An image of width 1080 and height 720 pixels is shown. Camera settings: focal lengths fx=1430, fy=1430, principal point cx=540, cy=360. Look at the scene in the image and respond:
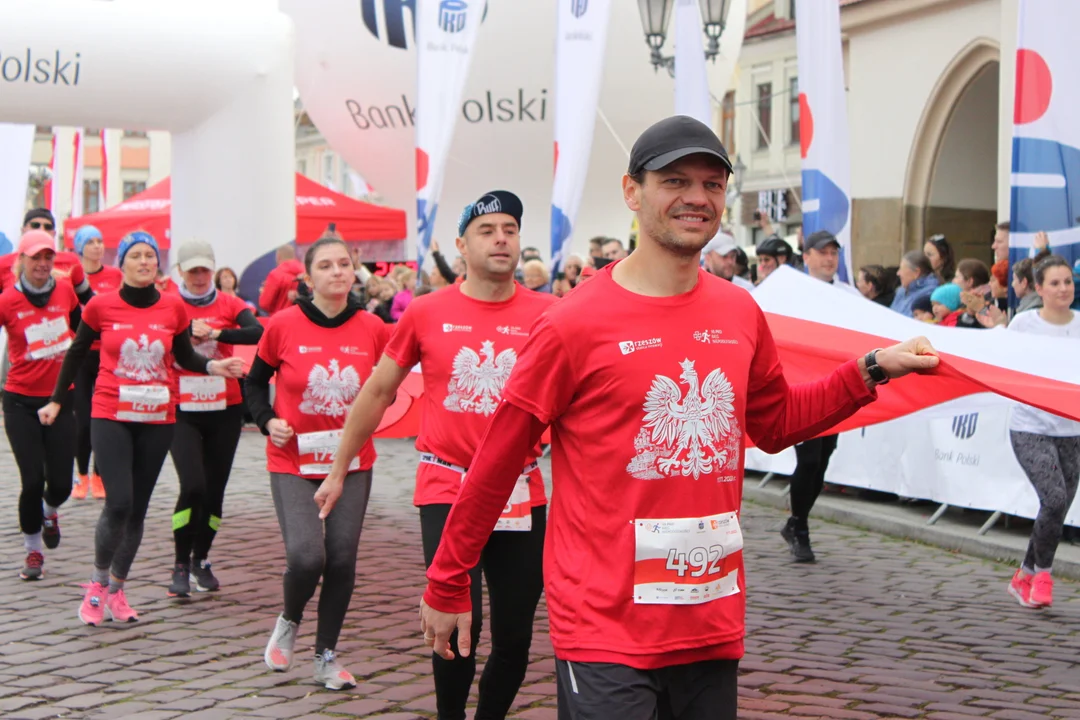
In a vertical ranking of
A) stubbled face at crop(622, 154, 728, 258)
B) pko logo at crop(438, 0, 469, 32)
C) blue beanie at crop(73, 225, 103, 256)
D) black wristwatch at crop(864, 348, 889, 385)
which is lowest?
black wristwatch at crop(864, 348, 889, 385)

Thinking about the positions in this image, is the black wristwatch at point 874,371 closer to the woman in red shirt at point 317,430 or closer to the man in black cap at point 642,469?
the man in black cap at point 642,469

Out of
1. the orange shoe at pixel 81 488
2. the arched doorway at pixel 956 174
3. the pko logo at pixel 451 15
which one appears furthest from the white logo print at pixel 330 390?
the arched doorway at pixel 956 174

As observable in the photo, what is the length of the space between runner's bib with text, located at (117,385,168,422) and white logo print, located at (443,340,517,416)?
2915 millimetres

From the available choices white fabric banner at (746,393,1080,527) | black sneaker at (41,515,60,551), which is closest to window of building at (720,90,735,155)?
white fabric banner at (746,393,1080,527)

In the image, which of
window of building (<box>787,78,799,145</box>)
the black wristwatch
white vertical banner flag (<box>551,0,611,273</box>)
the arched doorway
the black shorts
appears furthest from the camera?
window of building (<box>787,78,799,145</box>)

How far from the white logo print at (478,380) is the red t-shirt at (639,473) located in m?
1.82

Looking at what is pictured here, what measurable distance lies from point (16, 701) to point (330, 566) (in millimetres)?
1380

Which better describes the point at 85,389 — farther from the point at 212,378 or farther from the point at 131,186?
the point at 131,186

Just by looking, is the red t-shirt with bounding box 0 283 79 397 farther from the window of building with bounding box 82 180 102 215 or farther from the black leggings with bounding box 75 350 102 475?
the window of building with bounding box 82 180 102 215

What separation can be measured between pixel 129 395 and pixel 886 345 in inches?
153

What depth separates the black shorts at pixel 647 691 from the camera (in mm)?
3141

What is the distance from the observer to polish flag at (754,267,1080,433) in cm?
541

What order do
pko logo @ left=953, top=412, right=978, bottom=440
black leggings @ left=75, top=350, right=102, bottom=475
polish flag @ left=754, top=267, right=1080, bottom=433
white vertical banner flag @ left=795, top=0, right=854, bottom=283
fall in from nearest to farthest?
polish flag @ left=754, top=267, right=1080, bottom=433, pko logo @ left=953, top=412, right=978, bottom=440, black leggings @ left=75, top=350, right=102, bottom=475, white vertical banner flag @ left=795, top=0, right=854, bottom=283

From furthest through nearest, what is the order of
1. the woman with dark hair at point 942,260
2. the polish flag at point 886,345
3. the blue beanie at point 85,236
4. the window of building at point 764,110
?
the window of building at point 764,110 → the woman with dark hair at point 942,260 → the blue beanie at point 85,236 → the polish flag at point 886,345
